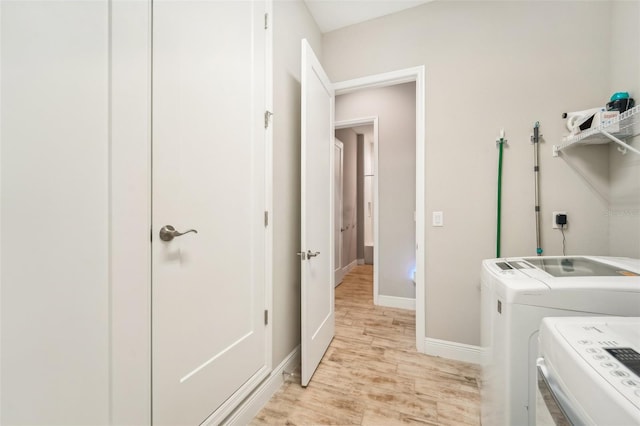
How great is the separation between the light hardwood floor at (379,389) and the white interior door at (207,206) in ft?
1.08

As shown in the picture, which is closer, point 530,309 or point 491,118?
point 530,309

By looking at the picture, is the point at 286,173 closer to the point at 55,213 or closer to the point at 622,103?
the point at 55,213

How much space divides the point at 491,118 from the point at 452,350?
184 cm

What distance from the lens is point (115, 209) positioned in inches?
30.6

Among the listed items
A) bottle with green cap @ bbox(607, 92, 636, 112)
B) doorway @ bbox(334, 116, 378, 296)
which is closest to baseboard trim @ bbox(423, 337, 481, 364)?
bottle with green cap @ bbox(607, 92, 636, 112)

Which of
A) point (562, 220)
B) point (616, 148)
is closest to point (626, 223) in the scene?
point (562, 220)

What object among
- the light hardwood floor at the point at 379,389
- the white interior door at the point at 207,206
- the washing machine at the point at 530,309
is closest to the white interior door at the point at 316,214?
the light hardwood floor at the point at 379,389

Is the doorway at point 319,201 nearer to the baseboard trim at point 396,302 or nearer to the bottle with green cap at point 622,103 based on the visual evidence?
the baseboard trim at point 396,302

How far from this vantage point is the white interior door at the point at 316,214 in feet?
5.41

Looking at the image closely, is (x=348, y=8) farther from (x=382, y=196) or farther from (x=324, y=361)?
(x=324, y=361)

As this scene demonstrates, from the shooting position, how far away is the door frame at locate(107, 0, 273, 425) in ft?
2.54

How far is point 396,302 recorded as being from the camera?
3066 mm

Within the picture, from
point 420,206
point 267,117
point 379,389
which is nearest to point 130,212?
point 267,117

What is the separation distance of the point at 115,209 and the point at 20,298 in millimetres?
295
